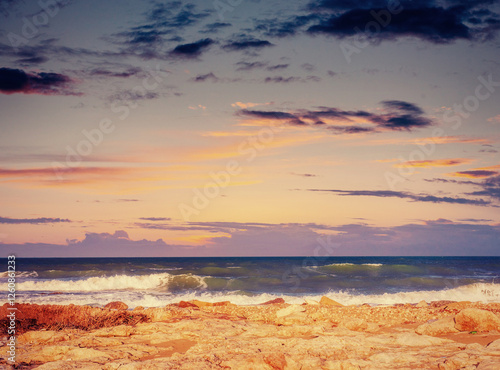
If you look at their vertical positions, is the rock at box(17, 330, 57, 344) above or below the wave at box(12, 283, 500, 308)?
above

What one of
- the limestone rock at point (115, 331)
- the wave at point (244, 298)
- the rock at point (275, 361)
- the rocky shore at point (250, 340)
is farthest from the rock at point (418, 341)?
the wave at point (244, 298)

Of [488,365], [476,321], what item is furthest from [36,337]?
[476,321]

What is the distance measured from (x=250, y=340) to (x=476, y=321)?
555cm

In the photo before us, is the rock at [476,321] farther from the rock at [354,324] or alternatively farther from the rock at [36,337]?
the rock at [36,337]

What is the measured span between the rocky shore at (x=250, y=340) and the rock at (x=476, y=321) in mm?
22

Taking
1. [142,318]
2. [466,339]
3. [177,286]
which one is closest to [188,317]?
[142,318]

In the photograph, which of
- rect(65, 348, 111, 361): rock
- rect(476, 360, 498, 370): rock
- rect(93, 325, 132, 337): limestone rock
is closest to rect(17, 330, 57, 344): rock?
rect(93, 325, 132, 337): limestone rock

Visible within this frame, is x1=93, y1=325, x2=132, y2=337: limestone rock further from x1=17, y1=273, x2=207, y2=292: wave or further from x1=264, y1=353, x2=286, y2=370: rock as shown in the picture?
x1=17, y1=273, x2=207, y2=292: wave

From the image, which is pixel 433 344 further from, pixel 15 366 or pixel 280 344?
pixel 15 366

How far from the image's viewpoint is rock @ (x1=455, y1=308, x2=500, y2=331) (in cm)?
1010

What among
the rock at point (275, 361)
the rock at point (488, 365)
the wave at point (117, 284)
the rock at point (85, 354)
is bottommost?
the wave at point (117, 284)

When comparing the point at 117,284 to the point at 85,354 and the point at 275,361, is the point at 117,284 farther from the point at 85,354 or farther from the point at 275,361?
the point at 275,361

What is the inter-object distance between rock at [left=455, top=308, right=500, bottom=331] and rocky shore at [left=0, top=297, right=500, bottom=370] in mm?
22

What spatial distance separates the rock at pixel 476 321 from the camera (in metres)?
10.1
